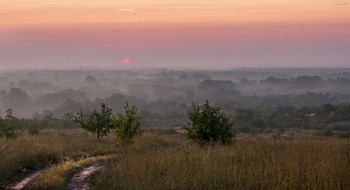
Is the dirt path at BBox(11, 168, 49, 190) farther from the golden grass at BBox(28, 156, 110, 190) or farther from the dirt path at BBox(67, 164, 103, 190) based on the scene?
the dirt path at BBox(67, 164, 103, 190)

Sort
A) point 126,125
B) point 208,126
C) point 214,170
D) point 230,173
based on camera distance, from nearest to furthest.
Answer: point 230,173
point 214,170
point 126,125
point 208,126

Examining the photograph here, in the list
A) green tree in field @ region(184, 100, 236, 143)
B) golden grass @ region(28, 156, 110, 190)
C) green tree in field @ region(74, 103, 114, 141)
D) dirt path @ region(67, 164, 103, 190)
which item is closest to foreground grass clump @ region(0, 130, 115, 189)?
golden grass @ region(28, 156, 110, 190)

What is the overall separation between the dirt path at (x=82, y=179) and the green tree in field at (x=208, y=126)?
22.0ft

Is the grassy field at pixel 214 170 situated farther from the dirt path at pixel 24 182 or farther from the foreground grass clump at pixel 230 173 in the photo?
the dirt path at pixel 24 182

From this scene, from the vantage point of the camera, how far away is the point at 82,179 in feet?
32.4

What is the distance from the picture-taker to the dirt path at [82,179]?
8.94m

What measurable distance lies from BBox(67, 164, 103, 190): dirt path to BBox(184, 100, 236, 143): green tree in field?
6693 millimetres

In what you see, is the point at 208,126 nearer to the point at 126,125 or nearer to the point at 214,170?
the point at 126,125

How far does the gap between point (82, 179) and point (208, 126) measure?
8.73 metres

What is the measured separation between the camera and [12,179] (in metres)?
9.72

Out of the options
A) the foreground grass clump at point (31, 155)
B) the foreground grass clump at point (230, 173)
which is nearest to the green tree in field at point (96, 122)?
the foreground grass clump at point (31, 155)

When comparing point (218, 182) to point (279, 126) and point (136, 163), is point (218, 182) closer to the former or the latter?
point (136, 163)

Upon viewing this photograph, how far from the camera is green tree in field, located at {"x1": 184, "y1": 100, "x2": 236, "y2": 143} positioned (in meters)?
16.8

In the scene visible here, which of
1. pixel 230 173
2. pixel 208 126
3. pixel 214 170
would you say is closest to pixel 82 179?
pixel 214 170
